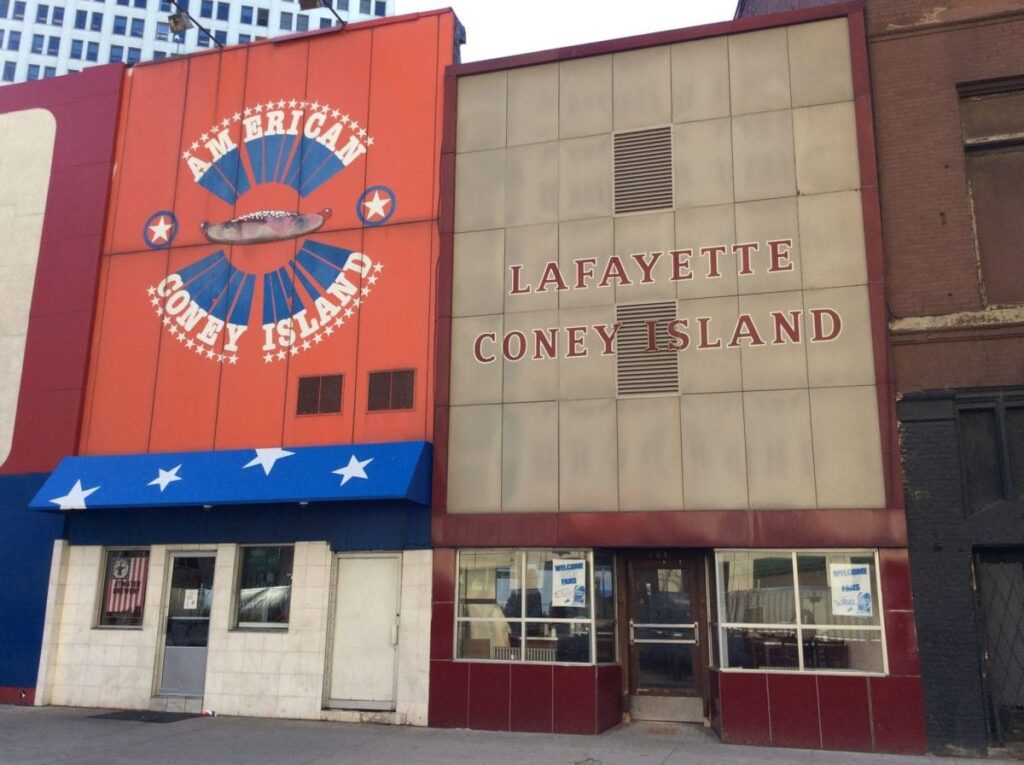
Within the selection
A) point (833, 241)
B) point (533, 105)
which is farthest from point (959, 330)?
point (533, 105)

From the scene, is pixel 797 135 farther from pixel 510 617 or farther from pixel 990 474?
pixel 510 617

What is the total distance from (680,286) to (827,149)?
2.93 meters

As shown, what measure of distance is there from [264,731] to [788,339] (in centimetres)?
926

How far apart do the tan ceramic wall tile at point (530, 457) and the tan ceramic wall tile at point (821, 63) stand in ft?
20.0

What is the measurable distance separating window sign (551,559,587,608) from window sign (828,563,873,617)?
134 inches

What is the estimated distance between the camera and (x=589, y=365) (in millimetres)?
13312

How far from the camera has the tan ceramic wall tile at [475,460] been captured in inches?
523

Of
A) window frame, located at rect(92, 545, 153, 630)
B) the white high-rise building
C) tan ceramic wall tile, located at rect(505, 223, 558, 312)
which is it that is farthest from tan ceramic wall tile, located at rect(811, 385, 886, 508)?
the white high-rise building

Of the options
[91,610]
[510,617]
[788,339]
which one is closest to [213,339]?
[91,610]

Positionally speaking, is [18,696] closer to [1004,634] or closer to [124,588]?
[124,588]

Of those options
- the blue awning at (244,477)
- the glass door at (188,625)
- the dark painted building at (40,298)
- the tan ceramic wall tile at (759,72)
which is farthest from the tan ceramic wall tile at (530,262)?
the dark painted building at (40,298)

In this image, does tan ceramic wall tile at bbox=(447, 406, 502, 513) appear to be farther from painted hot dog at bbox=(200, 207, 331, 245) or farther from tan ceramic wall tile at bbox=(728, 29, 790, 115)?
tan ceramic wall tile at bbox=(728, 29, 790, 115)

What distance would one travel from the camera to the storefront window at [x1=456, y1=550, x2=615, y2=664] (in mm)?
12523

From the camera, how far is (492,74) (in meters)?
14.9
